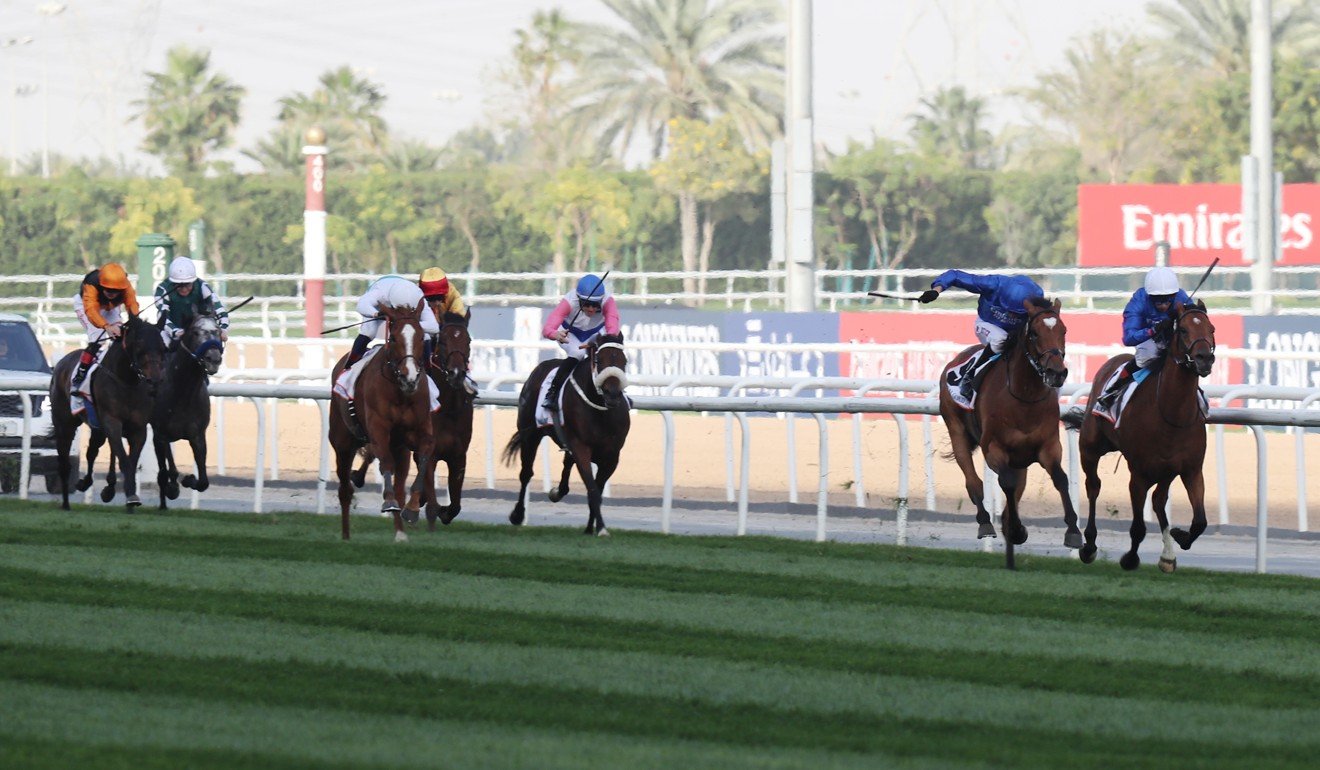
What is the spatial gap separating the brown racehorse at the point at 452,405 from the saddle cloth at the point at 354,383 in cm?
10

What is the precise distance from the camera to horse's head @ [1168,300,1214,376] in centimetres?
1143

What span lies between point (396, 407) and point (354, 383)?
0.49 meters

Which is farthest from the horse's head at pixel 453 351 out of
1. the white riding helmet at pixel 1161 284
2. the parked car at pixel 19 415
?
the parked car at pixel 19 415

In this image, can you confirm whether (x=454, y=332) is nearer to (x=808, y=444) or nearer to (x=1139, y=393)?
(x=1139, y=393)

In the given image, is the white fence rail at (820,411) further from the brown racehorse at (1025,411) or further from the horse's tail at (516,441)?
the brown racehorse at (1025,411)

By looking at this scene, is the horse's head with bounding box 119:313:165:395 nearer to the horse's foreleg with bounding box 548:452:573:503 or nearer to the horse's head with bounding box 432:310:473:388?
the horse's head with bounding box 432:310:473:388

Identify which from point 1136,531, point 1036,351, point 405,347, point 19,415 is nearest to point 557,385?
point 405,347

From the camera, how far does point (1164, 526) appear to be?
1216cm

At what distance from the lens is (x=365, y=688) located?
7754mm

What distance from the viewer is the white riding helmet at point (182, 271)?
15.4 metres

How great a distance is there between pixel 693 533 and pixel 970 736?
25.0 feet

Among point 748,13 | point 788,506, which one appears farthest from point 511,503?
point 748,13

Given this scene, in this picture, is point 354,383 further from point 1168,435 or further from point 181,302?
point 1168,435

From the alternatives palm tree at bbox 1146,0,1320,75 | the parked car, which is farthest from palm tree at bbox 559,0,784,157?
the parked car
